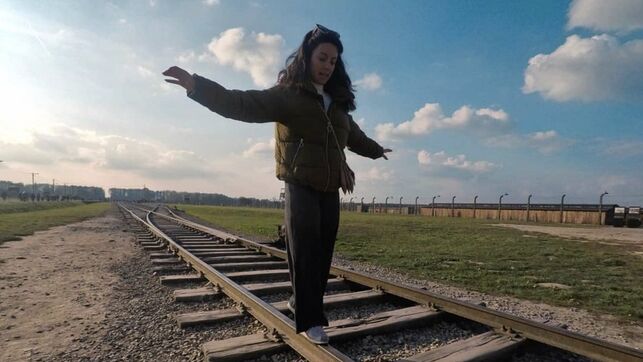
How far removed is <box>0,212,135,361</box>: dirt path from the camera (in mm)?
3111

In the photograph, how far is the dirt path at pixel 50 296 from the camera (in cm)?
311

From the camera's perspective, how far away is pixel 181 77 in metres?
2.10

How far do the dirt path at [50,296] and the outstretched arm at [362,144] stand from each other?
2.58m

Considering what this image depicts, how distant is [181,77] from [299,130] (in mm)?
727

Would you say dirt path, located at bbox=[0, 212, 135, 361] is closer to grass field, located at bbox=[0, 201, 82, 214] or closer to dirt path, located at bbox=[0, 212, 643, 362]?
dirt path, located at bbox=[0, 212, 643, 362]

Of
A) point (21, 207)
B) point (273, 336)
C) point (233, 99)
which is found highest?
point (233, 99)

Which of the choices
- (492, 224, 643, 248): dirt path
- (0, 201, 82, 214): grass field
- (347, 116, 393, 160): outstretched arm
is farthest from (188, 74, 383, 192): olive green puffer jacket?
(0, 201, 82, 214): grass field

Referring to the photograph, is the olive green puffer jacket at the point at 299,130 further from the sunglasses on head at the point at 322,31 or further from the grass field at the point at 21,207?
the grass field at the point at 21,207

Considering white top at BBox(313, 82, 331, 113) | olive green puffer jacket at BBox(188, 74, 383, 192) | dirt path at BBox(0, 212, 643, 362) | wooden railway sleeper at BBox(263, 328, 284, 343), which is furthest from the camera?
dirt path at BBox(0, 212, 643, 362)

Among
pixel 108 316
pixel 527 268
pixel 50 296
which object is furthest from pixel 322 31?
pixel 527 268

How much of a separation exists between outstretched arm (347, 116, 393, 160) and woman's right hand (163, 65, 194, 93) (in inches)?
50.0

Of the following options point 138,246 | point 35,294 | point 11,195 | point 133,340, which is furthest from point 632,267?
point 11,195

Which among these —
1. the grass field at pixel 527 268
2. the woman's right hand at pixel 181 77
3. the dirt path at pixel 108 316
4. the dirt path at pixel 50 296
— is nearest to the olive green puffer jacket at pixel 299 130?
the woman's right hand at pixel 181 77

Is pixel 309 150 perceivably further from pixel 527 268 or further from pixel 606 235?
pixel 606 235
